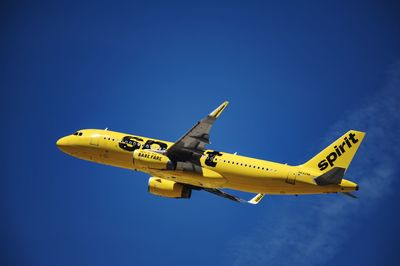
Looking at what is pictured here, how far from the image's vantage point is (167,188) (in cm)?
5653

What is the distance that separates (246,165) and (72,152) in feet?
61.2

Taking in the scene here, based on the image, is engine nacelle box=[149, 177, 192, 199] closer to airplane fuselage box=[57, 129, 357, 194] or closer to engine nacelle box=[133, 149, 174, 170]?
airplane fuselage box=[57, 129, 357, 194]

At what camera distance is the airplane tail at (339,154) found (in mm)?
49688

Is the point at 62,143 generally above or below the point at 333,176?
above

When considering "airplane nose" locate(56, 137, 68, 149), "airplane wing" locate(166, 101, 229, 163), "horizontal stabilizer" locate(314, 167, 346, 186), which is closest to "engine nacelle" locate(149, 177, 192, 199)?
"airplane wing" locate(166, 101, 229, 163)

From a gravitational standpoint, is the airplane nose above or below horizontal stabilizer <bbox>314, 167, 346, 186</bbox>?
above

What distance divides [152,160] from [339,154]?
16829 mm

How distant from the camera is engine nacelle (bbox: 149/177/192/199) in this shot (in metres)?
56.6

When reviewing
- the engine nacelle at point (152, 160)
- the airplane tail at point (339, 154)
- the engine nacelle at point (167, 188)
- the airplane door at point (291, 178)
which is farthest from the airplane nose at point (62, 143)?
the airplane tail at point (339, 154)

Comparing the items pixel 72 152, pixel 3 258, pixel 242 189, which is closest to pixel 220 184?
pixel 242 189

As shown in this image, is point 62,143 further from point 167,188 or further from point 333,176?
point 333,176

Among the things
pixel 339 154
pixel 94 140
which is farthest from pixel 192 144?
pixel 339 154

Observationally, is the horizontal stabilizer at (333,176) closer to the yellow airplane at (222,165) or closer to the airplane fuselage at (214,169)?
the yellow airplane at (222,165)

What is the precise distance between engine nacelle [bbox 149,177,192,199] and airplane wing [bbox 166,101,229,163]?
622cm
